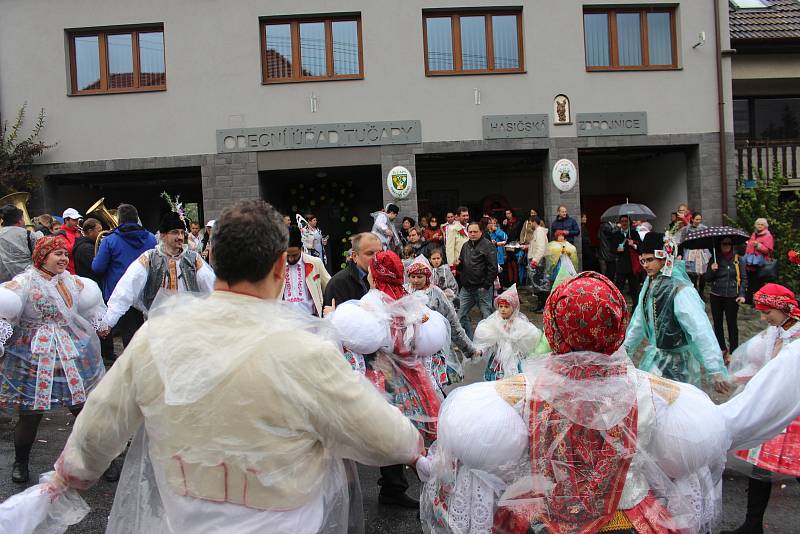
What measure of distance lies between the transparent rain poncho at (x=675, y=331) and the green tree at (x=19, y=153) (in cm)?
1360

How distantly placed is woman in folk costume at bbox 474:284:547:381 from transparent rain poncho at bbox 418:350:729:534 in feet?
14.2

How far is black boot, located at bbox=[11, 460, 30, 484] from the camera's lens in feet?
17.1

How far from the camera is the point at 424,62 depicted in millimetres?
15141

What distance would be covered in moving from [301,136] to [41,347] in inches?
408

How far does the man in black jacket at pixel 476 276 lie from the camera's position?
10070 mm

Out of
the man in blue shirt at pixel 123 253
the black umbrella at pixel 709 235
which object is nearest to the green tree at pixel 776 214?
the black umbrella at pixel 709 235

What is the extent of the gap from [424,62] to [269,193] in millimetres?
4693

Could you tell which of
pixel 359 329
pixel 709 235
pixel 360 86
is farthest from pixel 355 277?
pixel 360 86

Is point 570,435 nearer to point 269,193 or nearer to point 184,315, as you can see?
point 184,315

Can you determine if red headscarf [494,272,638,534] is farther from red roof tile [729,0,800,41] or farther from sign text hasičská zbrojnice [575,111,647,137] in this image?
red roof tile [729,0,800,41]

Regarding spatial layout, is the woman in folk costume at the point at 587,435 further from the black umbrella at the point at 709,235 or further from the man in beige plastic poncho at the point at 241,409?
the black umbrella at the point at 709,235

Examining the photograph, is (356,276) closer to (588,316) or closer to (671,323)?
(671,323)

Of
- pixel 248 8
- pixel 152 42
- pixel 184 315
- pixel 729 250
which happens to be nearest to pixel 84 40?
pixel 152 42

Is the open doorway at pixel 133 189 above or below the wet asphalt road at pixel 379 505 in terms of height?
above
